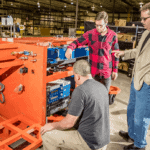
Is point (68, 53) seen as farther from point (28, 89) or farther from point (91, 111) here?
point (91, 111)

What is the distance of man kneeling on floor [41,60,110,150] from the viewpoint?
57.7 inches

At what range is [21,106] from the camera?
2.88 metres

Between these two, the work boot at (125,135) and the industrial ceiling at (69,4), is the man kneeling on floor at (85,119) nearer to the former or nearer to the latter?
the work boot at (125,135)

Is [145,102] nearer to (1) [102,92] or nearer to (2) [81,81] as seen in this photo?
(1) [102,92]

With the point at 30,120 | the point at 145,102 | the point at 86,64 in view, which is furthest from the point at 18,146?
the point at 145,102

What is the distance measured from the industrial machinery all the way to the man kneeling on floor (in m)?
0.76

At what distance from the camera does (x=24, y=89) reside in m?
2.76

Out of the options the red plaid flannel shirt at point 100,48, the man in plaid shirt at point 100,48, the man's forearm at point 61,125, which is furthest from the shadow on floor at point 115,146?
the man's forearm at point 61,125

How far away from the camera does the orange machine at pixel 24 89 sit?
7.75 ft

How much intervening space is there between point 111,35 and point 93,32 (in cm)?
31

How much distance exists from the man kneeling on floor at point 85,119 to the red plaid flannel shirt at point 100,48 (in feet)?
3.91

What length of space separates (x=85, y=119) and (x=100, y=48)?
1.51 m

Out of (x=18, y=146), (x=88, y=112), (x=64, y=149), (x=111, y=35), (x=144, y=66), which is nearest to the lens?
(x=88, y=112)

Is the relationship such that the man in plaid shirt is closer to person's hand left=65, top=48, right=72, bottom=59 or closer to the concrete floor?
person's hand left=65, top=48, right=72, bottom=59
